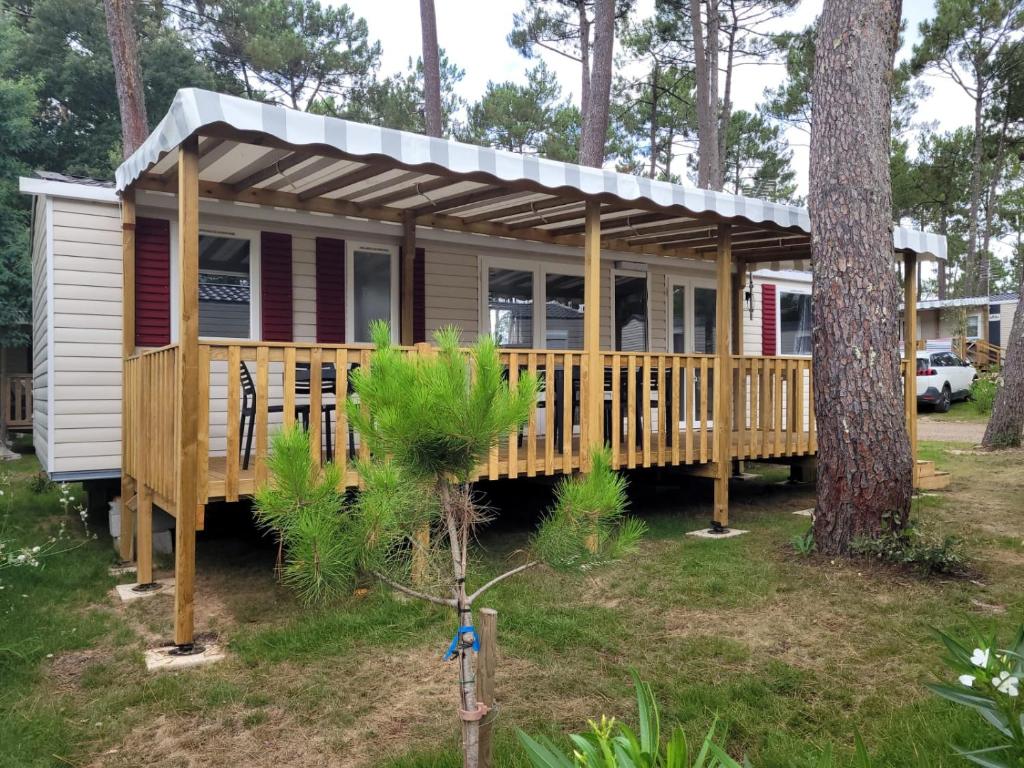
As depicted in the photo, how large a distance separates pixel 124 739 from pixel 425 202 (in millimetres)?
4515

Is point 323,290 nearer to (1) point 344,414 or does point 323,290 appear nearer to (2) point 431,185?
(2) point 431,185

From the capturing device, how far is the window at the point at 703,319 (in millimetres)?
9609

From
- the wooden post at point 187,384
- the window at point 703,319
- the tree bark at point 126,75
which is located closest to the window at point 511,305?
the window at point 703,319

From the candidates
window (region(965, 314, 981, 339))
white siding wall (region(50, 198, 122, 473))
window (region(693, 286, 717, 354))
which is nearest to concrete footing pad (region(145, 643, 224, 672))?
white siding wall (region(50, 198, 122, 473))

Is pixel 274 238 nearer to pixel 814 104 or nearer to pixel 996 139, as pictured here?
pixel 814 104

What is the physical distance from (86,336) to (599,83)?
822 centimetres

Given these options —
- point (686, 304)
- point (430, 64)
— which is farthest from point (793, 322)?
point (430, 64)

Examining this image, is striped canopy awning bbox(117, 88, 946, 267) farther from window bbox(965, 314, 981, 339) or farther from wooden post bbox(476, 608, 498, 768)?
window bbox(965, 314, 981, 339)

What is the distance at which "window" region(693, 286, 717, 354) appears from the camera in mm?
9609

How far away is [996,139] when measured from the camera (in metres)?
23.3

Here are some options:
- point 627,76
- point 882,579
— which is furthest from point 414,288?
point 627,76

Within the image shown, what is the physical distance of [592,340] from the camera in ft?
18.5

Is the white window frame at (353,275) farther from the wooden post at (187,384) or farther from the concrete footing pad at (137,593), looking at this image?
the wooden post at (187,384)

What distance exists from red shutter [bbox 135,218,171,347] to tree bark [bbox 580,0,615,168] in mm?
7156
